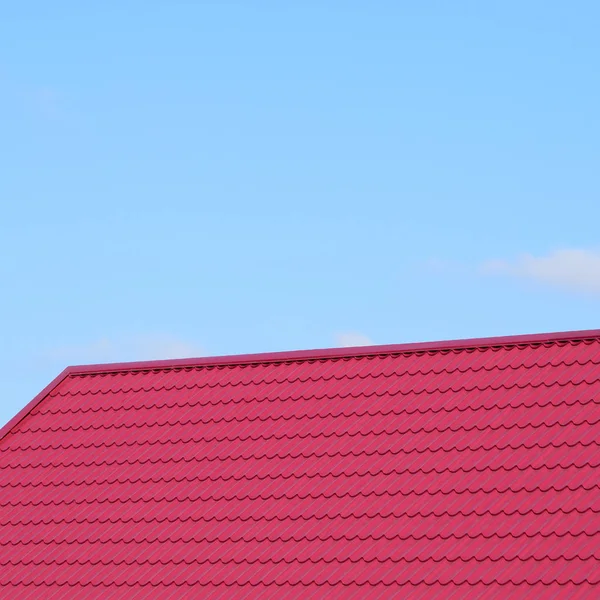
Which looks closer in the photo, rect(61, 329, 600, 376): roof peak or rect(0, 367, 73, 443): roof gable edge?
rect(61, 329, 600, 376): roof peak

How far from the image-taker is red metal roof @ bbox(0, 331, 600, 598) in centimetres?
1238

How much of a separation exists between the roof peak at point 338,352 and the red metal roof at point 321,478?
3cm

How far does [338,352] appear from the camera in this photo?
15719 millimetres

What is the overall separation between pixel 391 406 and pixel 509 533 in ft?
8.80

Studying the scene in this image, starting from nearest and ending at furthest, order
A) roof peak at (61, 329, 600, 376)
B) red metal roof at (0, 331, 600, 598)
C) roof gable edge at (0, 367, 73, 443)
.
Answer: red metal roof at (0, 331, 600, 598), roof peak at (61, 329, 600, 376), roof gable edge at (0, 367, 73, 443)

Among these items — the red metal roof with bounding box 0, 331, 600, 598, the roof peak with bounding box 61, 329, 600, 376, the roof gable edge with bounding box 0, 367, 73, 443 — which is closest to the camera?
the red metal roof with bounding box 0, 331, 600, 598

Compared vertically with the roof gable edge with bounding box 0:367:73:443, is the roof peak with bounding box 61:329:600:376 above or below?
above

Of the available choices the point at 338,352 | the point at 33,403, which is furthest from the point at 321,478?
the point at 33,403

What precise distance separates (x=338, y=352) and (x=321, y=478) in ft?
7.30

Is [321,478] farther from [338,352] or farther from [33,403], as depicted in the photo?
[33,403]

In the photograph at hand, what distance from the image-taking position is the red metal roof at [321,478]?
12.4 metres

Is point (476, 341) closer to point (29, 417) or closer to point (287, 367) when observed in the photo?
point (287, 367)

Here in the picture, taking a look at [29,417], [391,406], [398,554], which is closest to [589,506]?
[398,554]

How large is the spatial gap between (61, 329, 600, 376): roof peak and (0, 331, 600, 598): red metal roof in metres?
0.03
